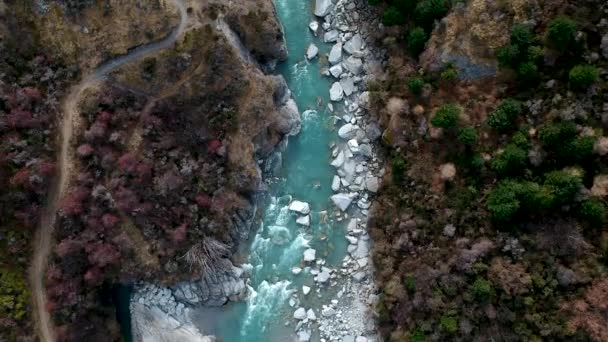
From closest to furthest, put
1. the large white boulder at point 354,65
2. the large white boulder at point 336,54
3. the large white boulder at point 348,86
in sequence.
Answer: the large white boulder at point 354,65 < the large white boulder at point 348,86 < the large white boulder at point 336,54

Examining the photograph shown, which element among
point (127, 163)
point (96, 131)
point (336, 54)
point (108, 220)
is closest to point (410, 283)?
point (336, 54)

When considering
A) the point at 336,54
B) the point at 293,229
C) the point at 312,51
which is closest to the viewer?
the point at 293,229

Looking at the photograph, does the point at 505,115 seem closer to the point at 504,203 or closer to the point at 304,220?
the point at 504,203

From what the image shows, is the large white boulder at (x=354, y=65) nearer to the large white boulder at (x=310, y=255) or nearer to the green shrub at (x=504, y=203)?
the green shrub at (x=504, y=203)

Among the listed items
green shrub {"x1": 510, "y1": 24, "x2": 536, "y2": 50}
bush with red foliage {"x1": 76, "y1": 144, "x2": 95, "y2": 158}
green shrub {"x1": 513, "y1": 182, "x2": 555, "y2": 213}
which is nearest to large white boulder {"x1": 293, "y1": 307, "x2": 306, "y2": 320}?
green shrub {"x1": 513, "y1": 182, "x2": 555, "y2": 213}

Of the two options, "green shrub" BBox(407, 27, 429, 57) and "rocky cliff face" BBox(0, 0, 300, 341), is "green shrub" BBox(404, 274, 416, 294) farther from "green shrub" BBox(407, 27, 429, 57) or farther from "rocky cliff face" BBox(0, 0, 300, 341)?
"green shrub" BBox(407, 27, 429, 57)

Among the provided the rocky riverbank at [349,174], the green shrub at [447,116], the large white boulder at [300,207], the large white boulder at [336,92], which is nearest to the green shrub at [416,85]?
the green shrub at [447,116]
